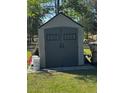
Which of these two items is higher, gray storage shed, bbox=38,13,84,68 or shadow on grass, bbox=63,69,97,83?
gray storage shed, bbox=38,13,84,68

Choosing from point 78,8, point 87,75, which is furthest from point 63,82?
point 78,8

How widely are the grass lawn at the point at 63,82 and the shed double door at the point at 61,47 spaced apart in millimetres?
1701

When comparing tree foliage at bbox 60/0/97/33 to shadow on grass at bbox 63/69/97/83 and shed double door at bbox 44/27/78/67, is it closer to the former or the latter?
shed double door at bbox 44/27/78/67

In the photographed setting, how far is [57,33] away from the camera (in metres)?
12.9

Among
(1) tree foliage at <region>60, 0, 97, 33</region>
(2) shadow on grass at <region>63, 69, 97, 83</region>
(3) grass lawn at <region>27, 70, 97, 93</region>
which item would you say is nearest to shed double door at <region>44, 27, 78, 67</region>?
(2) shadow on grass at <region>63, 69, 97, 83</region>

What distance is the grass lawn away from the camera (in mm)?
8055

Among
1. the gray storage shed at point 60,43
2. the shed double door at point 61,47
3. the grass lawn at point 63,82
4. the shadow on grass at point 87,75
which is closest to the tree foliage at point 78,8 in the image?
the gray storage shed at point 60,43

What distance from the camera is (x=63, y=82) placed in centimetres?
920

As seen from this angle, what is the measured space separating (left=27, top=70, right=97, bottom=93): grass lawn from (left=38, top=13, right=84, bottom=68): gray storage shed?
1701mm

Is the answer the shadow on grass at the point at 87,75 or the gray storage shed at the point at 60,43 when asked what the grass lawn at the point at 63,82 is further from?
the gray storage shed at the point at 60,43

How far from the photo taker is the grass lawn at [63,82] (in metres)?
8.05
